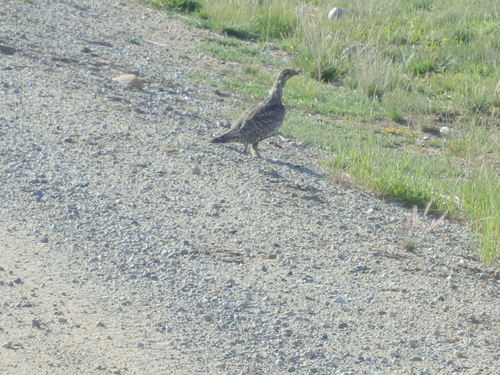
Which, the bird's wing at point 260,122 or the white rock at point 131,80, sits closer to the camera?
the bird's wing at point 260,122

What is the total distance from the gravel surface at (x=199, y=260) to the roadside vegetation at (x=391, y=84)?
1.29ft

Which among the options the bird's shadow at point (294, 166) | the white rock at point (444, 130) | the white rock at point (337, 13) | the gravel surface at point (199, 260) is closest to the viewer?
the gravel surface at point (199, 260)

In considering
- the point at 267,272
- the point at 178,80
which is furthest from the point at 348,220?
the point at 178,80

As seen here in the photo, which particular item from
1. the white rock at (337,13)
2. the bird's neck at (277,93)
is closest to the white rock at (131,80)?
the bird's neck at (277,93)

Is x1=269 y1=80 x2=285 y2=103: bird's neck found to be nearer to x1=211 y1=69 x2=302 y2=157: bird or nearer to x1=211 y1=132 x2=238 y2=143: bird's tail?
x1=211 y1=69 x2=302 y2=157: bird

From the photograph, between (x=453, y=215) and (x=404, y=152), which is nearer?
(x=453, y=215)

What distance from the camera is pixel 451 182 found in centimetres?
946

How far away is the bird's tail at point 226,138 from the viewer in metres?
9.48

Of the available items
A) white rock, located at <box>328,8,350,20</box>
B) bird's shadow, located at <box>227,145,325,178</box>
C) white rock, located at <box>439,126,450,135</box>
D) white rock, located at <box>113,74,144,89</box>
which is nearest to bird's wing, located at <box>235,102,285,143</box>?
bird's shadow, located at <box>227,145,325,178</box>

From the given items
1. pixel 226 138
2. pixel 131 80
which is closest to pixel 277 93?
pixel 226 138

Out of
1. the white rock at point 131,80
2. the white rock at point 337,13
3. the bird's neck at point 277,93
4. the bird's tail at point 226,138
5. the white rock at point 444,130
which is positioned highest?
the bird's neck at point 277,93

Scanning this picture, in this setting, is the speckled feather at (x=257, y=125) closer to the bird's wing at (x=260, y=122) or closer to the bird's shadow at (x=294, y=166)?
the bird's wing at (x=260, y=122)

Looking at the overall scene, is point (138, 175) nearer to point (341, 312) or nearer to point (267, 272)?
point (267, 272)

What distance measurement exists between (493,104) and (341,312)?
8458 millimetres
